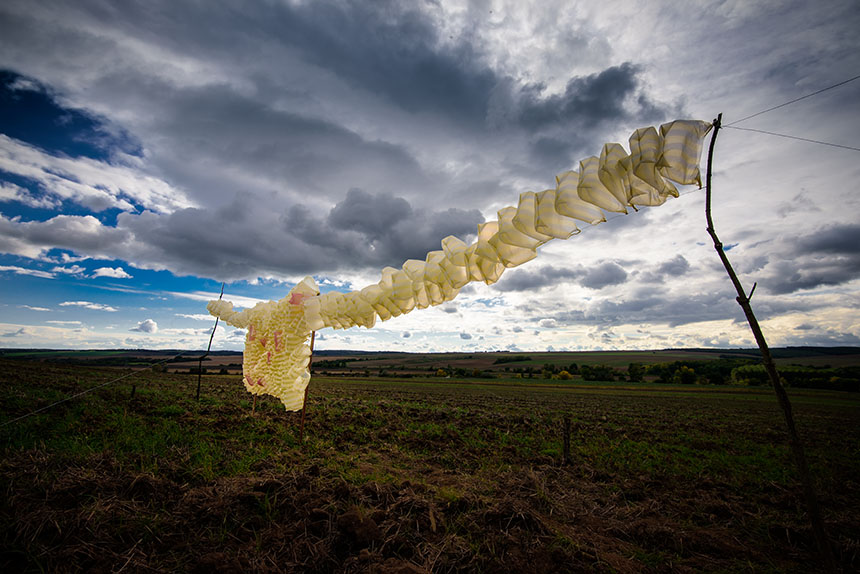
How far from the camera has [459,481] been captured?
19.4ft

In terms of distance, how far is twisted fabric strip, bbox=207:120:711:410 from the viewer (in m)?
2.13

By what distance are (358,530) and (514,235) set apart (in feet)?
9.40

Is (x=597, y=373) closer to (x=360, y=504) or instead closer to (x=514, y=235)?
(x=360, y=504)

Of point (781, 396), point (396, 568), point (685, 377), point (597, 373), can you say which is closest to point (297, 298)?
point (396, 568)

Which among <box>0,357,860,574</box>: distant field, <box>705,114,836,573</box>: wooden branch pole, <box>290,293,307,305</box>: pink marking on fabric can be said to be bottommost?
<box>0,357,860,574</box>: distant field

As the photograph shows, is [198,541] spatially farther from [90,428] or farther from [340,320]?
[90,428]

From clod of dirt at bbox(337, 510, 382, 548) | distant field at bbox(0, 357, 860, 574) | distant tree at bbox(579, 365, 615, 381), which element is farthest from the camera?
distant tree at bbox(579, 365, 615, 381)

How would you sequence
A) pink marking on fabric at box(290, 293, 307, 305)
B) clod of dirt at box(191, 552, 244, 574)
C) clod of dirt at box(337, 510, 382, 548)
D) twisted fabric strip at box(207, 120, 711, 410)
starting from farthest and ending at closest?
pink marking on fabric at box(290, 293, 307, 305)
clod of dirt at box(337, 510, 382, 548)
clod of dirt at box(191, 552, 244, 574)
twisted fabric strip at box(207, 120, 711, 410)

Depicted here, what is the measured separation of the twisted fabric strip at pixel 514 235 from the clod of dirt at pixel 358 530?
208 centimetres

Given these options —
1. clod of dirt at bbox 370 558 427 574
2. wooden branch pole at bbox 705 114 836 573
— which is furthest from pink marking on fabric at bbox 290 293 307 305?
wooden branch pole at bbox 705 114 836 573

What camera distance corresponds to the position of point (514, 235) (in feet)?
9.25

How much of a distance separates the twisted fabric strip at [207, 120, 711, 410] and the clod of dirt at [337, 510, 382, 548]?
2083 mm

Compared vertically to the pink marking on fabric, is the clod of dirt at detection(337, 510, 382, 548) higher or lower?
lower

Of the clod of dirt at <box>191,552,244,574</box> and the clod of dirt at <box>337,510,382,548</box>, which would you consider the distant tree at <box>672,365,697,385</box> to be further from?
the clod of dirt at <box>191,552,244,574</box>
